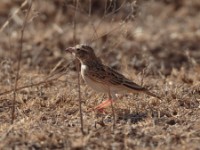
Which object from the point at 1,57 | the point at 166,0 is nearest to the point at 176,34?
the point at 166,0

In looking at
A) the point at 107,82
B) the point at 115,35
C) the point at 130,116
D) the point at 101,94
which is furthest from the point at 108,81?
the point at 115,35

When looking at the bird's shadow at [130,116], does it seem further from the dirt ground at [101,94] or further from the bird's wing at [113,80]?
the bird's wing at [113,80]

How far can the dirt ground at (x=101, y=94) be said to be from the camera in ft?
23.5

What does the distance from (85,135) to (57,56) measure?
5.14 m

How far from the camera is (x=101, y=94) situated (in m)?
9.34

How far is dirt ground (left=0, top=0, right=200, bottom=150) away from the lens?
716cm

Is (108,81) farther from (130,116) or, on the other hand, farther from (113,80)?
(130,116)

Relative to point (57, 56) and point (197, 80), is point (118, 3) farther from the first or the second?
point (197, 80)

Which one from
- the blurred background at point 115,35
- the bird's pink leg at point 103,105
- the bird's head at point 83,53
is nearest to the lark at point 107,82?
the bird's pink leg at point 103,105

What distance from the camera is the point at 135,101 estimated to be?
8758 millimetres

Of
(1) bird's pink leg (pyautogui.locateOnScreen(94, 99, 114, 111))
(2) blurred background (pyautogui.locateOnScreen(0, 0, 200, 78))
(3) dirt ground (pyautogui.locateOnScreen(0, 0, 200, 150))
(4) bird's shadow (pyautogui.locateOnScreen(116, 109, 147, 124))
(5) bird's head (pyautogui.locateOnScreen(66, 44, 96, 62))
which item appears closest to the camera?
(3) dirt ground (pyautogui.locateOnScreen(0, 0, 200, 150))

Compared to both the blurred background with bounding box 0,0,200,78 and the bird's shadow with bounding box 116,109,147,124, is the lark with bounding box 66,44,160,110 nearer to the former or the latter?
the bird's shadow with bounding box 116,109,147,124

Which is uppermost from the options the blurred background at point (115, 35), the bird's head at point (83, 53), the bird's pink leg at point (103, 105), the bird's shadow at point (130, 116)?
the blurred background at point (115, 35)

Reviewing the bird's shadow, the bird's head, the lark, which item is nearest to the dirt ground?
the bird's shadow
